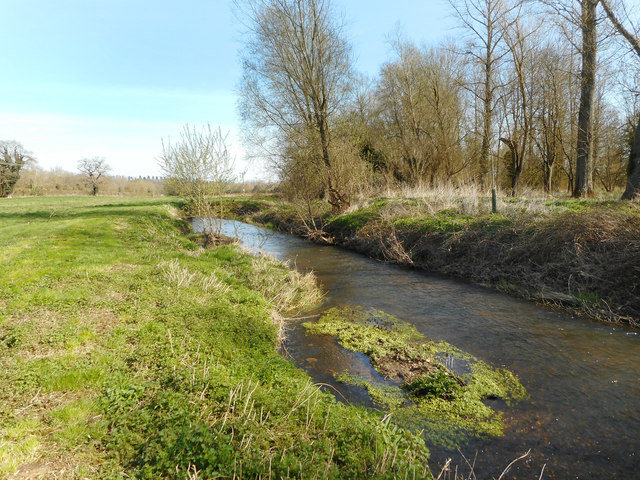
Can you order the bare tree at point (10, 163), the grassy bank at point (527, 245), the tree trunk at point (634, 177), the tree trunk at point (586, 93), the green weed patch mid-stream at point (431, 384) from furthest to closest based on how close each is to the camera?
the bare tree at point (10, 163)
the tree trunk at point (586, 93)
the tree trunk at point (634, 177)
the grassy bank at point (527, 245)
the green weed patch mid-stream at point (431, 384)

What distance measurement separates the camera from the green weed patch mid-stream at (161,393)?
2729 millimetres

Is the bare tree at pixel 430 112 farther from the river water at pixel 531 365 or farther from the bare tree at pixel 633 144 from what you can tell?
the river water at pixel 531 365

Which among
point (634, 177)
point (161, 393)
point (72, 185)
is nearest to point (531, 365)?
point (161, 393)

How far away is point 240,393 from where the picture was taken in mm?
3535

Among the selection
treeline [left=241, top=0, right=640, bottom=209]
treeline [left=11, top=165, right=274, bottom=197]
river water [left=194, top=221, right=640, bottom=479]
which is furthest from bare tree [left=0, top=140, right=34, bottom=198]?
river water [left=194, top=221, right=640, bottom=479]

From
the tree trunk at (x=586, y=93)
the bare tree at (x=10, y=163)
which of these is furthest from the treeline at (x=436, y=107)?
the bare tree at (x=10, y=163)

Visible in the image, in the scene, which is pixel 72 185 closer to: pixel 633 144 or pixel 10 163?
pixel 10 163

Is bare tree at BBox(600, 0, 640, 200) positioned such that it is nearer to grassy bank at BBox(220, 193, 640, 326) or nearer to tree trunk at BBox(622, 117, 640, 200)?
tree trunk at BBox(622, 117, 640, 200)

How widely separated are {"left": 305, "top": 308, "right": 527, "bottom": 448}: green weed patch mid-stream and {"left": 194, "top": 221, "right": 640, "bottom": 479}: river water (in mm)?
168

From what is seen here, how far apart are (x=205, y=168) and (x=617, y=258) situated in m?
13.2

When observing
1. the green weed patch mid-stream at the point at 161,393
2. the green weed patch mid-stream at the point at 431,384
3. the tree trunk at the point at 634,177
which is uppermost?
the tree trunk at the point at 634,177

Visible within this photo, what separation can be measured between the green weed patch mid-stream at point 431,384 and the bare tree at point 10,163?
5163 centimetres

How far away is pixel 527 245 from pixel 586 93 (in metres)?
10.1

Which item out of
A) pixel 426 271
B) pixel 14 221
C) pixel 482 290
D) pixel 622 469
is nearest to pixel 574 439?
pixel 622 469
